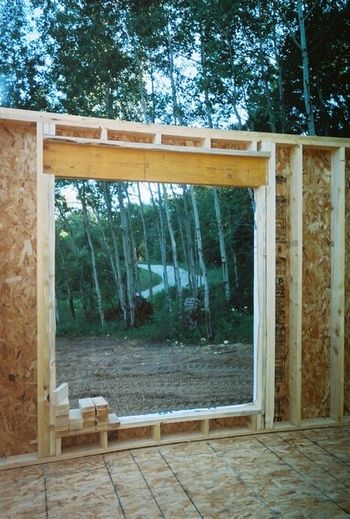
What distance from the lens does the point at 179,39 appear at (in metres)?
12.6

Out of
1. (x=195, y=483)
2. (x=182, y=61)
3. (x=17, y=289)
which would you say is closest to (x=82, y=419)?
(x=195, y=483)

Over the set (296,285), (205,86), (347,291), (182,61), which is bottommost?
(347,291)

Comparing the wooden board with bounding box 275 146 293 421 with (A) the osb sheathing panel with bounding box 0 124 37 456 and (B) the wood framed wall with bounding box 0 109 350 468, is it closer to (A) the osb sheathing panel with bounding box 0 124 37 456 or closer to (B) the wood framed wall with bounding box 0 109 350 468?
(B) the wood framed wall with bounding box 0 109 350 468

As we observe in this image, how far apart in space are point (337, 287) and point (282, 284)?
72 cm

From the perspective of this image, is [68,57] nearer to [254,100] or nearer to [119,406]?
[254,100]

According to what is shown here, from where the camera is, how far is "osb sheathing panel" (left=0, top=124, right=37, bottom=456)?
4.12 metres

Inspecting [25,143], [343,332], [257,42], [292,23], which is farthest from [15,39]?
[343,332]

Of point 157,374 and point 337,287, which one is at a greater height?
point 337,287

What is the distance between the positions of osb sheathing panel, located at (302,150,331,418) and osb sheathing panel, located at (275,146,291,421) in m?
0.26

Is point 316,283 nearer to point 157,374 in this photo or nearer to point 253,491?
point 253,491

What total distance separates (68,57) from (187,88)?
13.4 ft

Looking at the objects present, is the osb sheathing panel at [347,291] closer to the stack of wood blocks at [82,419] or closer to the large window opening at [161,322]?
the large window opening at [161,322]

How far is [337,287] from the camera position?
5.19m

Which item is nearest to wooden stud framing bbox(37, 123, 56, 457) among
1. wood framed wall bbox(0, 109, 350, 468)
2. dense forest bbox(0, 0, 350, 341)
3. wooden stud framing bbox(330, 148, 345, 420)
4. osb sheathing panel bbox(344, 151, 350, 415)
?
wood framed wall bbox(0, 109, 350, 468)
